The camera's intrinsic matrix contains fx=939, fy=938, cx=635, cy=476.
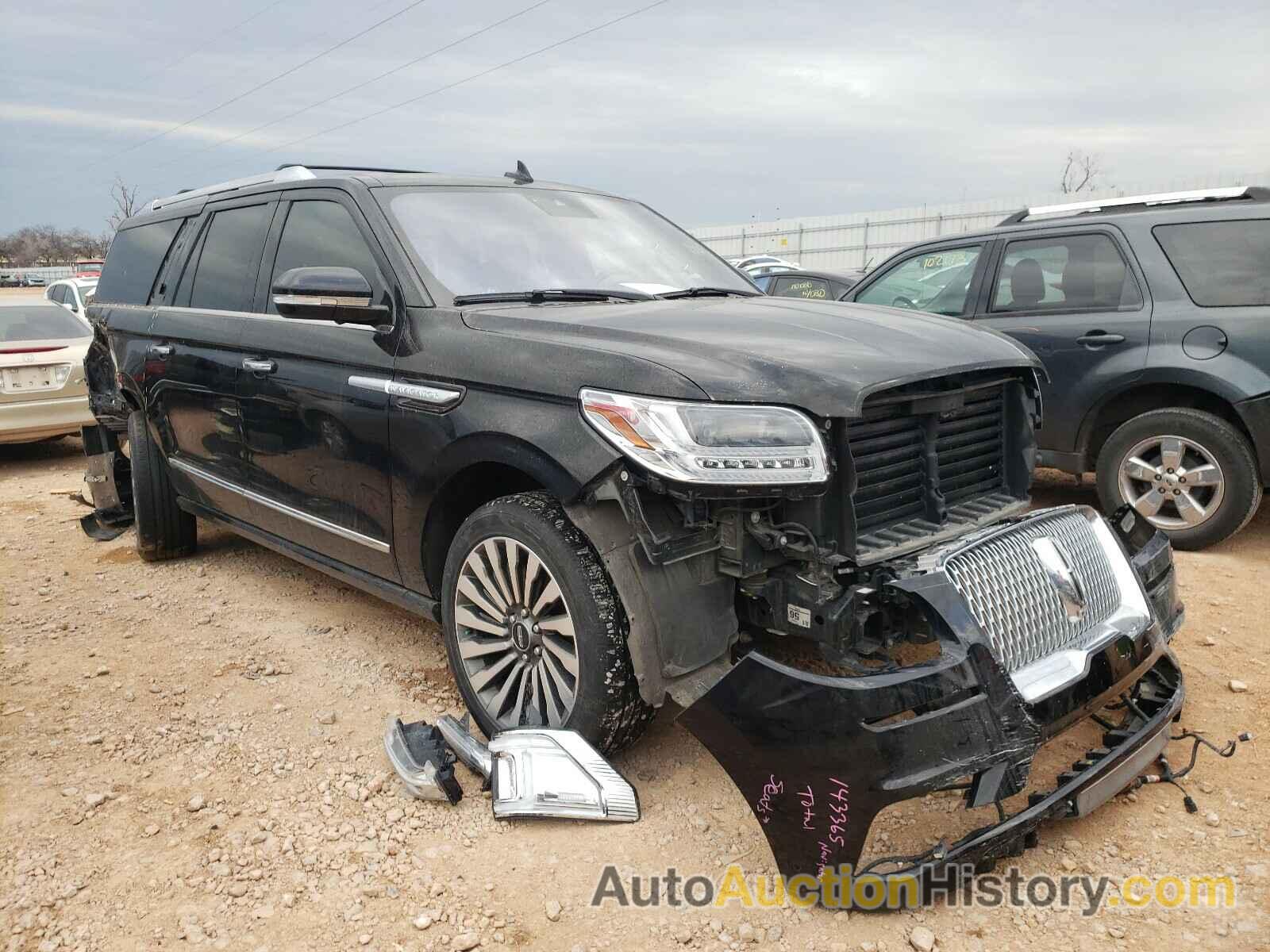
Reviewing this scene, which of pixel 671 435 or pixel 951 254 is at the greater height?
pixel 951 254

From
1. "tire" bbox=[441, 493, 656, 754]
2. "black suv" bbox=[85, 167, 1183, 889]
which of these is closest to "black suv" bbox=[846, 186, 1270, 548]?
"black suv" bbox=[85, 167, 1183, 889]

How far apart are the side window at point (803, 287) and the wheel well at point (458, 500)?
7.07m

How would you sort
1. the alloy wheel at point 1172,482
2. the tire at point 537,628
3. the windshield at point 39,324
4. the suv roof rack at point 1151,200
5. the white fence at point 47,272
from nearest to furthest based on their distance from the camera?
the tire at point 537,628 → the alloy wheel at point 1172,482 → the suv roof rack at point 1151,200 → the windshield at point 39,324 → the white fence at point 47,272

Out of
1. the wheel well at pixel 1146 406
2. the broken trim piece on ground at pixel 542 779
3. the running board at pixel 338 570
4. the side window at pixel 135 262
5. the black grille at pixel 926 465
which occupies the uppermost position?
the side window at pixel 135 262

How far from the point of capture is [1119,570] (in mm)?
2791

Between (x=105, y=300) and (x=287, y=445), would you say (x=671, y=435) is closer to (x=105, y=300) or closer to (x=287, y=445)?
(x=287, y=445)

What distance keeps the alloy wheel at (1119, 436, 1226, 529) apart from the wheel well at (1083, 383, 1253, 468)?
194 mm

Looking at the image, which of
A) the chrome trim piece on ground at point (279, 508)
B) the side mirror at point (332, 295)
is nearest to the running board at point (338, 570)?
the chrome trim piece on ground at point (279, 508)

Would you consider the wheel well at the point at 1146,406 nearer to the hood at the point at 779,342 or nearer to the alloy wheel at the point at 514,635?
the hood at the point at 779,342

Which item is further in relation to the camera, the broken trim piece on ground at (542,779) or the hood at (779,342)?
the broken trim piece on ground at (542,779)

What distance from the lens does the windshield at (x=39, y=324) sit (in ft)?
28.4

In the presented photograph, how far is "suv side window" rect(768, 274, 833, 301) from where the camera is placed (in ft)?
31.9

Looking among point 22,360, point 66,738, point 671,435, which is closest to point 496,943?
point 671,435

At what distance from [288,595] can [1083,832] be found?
3650 millimetres
